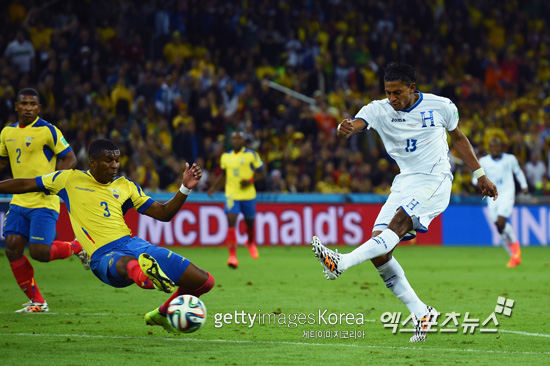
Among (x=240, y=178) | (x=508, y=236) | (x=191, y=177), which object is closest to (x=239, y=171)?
(x=240, y=178)

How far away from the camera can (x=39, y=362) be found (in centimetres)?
660

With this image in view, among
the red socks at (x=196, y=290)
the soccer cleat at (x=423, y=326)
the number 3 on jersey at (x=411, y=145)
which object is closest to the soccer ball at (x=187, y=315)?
the red socks at (x=196, y=290)

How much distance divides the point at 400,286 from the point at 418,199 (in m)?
0.90

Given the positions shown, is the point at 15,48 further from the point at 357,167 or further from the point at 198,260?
the point at 357,167

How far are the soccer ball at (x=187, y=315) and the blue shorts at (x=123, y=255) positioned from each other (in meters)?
0.45

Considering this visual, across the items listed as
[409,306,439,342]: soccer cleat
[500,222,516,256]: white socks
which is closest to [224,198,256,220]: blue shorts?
[500,222,516,256]: white socks

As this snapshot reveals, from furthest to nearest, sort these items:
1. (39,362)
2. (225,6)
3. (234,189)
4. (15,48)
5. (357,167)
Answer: (225,6) → (357,167) → (15,48) → (234,189) → (39,362)

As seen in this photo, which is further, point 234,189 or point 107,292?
point 234,189

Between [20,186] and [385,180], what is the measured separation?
16.8 metres

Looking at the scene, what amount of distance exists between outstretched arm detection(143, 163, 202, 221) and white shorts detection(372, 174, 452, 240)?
175 cm

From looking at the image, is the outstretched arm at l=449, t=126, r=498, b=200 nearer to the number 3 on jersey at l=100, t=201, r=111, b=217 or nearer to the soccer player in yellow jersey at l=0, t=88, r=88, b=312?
the number 3 on jersey at l=100, t=201, r=111, b=217

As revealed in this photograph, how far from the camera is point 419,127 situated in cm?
809

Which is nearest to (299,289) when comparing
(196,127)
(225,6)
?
(196,127)

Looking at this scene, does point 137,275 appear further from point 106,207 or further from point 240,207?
point 240,207
